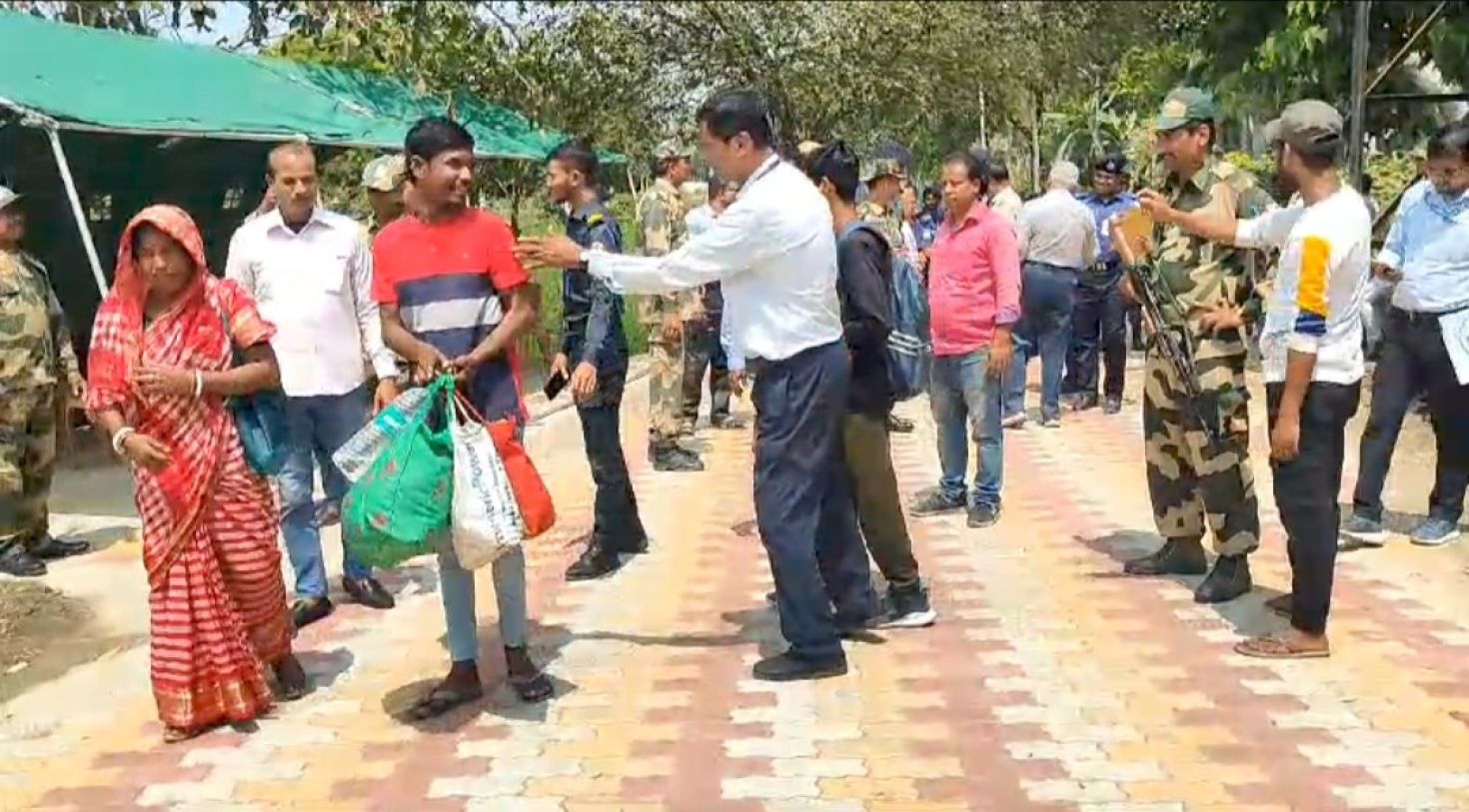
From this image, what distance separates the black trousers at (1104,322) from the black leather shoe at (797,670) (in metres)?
6.46

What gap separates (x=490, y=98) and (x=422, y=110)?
416cm

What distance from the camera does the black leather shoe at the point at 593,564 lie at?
6.32 m

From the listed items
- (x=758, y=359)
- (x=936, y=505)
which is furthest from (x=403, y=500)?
(x=936, y=505)

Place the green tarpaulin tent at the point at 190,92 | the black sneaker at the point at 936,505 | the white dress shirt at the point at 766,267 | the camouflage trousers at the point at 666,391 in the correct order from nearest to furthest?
1. the white dress shirt at the point at 766,267
2. the black sneaker at the point at 936,505
3. the green tarpaulin tent at the point at 190,92
4. the camouflage trousers at the point at 666,391

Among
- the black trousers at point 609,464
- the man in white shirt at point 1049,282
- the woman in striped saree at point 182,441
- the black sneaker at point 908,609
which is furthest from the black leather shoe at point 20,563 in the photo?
the man in white shirt at point 1049,282

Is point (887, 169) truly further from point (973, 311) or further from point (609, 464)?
point (609, 464)

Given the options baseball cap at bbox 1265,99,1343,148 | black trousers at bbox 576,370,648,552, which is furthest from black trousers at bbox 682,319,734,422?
baseball cap at bbox 1265,99,1343,148

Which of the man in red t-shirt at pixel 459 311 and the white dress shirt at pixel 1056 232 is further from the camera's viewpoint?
the white dress shirt at pixel 1056 232

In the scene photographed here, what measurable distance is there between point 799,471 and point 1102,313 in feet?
22.6

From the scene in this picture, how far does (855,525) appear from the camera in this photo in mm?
5293

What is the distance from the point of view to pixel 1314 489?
4770 millimetres

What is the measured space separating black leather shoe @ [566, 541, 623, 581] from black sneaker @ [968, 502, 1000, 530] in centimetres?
175

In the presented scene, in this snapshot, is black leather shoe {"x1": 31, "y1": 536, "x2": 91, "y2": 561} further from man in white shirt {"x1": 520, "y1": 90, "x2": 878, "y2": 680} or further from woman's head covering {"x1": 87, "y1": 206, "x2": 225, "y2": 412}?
man in white shirt {"x1": 520, "y1": 90, "x2": 878, "y2": 680}

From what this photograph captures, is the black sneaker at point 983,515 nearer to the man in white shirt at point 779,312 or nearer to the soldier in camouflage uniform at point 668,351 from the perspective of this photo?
the soldier in camouflage uniform at point 668,351
